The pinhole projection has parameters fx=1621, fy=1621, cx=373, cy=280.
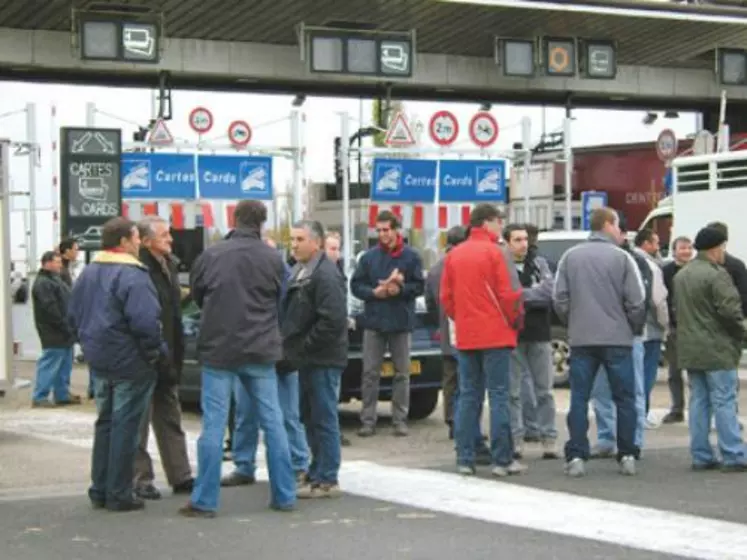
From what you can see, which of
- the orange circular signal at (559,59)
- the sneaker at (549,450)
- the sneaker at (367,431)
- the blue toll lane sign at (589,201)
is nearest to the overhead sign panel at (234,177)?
the orange circular signal at (559,59)

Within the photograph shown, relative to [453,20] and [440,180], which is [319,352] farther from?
[453,20]

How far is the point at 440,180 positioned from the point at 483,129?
112cm

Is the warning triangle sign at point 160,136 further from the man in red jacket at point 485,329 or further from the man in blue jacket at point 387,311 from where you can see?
the man in red jacket at point 485,329

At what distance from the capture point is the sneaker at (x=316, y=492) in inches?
419

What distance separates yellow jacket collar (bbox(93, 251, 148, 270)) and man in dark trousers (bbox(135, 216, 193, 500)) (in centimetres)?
53

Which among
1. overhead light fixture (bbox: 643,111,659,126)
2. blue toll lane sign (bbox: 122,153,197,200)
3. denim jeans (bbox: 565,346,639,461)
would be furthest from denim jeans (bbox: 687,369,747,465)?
overhead light fixture (bbox: 643,111,659,126)

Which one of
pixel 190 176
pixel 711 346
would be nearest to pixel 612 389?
pixel 711 346

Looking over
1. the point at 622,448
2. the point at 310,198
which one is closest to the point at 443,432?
the point at 622,448

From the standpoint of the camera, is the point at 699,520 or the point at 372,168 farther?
the point at 372,168

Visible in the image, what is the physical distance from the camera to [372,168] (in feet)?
81.0

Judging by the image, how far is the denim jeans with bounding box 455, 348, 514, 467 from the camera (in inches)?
→ 455

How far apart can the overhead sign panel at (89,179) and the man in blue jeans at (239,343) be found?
14123 mm

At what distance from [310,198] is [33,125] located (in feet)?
31.5

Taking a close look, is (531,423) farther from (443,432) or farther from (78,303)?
(78,303)
